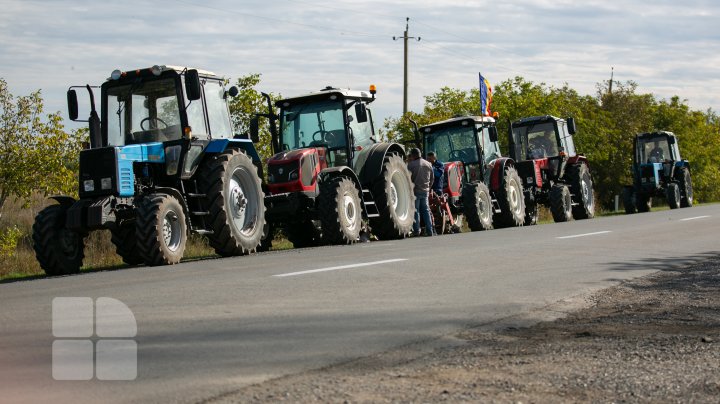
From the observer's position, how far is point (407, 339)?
22.4 feet

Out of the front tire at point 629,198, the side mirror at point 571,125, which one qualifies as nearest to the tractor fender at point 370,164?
the side mirror at point 571,125

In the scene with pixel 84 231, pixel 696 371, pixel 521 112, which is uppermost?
pixel 521 112

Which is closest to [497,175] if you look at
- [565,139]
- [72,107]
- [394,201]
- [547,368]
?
[565,139]

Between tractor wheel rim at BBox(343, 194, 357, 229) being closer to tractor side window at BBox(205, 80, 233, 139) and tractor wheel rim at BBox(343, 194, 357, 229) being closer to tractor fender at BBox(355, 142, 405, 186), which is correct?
tractor fender at BBox(355, 142, 405, 186)

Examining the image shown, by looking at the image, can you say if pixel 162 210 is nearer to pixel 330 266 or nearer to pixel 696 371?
pixel 330 266

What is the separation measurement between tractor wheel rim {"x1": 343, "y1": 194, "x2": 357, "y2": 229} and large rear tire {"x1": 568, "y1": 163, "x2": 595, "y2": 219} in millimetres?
14193

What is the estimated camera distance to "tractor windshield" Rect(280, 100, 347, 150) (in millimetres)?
19922

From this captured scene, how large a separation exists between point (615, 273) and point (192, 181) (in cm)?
683

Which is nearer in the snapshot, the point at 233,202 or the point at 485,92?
the point at 233,202

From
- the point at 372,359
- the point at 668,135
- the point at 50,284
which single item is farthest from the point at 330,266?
the point at 668,135

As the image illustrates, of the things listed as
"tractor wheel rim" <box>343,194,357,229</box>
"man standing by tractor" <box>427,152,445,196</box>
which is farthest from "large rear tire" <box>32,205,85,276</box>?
"man standing by tractor" <box>427,152,445,196</box>

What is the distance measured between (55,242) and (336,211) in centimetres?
552

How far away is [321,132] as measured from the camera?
2006 cm

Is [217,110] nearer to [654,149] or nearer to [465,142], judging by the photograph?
[465,142]
